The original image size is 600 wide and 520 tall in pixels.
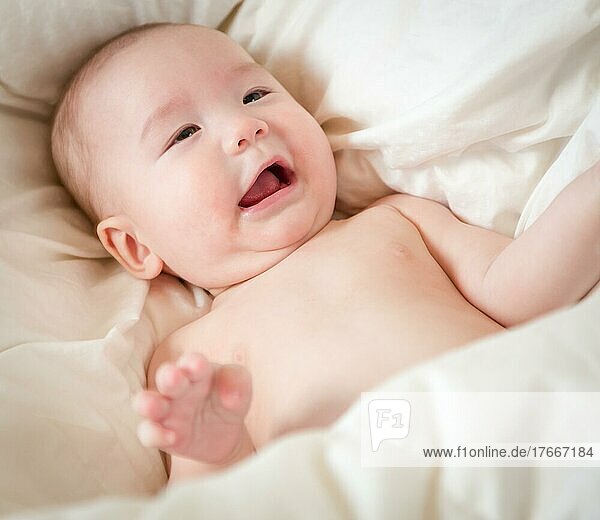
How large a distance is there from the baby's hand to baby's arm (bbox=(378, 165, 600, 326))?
0.39 metres

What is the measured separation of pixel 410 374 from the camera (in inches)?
28.9

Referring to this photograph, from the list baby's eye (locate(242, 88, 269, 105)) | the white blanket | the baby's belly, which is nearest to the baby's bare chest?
the baby's belly

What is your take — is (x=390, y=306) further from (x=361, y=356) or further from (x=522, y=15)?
(x=522, y=15)

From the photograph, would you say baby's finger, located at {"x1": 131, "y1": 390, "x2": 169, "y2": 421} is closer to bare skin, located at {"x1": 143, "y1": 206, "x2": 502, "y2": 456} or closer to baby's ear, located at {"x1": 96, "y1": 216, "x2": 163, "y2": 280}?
bare skin, located at {"x1": 143, "y1": 206, "x2": 502, "y2": 456}

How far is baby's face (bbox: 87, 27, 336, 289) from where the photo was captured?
1115mm

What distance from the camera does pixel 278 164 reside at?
3.78 ft

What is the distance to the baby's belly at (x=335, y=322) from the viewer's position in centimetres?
98

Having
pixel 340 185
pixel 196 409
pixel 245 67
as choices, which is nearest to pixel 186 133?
pixel 245 67

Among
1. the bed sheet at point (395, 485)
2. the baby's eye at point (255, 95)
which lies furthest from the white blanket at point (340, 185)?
the baby's eye at point (255, 95)

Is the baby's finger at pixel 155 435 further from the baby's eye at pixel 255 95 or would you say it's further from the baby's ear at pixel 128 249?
the baby's eye at pixel 255 95

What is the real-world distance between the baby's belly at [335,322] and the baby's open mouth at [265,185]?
0.09m

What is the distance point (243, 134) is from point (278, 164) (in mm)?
77

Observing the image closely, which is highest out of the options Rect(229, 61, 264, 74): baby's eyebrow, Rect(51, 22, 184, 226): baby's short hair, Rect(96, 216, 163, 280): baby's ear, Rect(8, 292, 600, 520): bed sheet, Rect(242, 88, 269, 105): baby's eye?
Rect(8, 292, 600, 520): bed sheet

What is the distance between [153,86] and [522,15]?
521 mm
